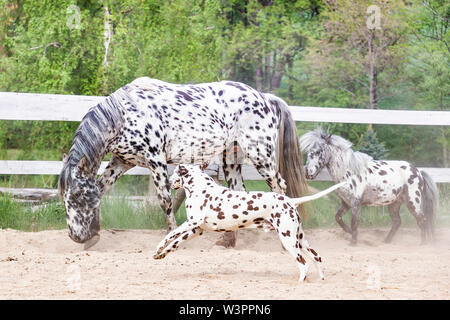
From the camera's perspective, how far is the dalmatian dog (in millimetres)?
4047

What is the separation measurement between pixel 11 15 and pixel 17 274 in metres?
7.85

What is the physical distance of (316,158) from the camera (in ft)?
21.4

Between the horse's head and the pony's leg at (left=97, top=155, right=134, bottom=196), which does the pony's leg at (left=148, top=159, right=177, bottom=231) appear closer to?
the pony's leg at (left=97, top=155, right=134, bottom=196)

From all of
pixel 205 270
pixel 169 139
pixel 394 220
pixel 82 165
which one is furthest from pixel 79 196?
pixel 394 220

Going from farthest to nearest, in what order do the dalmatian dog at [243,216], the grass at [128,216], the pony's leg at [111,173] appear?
the grass at [128,216] → the pony's leg at [111,173] → the dalmatian dog at [243,216]

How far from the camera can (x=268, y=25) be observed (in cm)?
1441

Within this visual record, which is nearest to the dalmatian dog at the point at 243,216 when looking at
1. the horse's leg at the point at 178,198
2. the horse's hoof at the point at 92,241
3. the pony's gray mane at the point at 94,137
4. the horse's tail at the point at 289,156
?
the pony's gray mane at the point at 94,137

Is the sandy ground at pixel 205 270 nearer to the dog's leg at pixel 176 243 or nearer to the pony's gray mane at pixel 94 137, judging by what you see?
the dog's leg at pixel 176 243

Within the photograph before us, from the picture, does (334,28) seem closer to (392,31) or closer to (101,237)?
(392,31)

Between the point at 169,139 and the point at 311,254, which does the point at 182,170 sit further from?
the point at 169,139

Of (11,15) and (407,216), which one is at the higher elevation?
(11,15)

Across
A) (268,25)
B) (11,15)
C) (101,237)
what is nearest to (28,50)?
(11,15)

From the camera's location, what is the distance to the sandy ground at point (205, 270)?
3.65m
